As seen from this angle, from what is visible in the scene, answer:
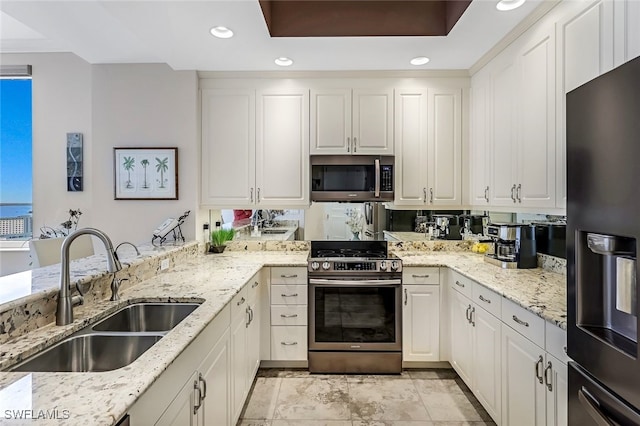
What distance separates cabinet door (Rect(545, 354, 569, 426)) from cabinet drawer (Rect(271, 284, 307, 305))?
185cm

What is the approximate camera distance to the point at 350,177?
338 centimetres

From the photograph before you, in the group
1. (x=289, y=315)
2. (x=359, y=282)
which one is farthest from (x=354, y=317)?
(x=289, y=315)

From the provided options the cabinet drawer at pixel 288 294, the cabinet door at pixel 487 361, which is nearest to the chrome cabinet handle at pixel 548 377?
the cabinet door at pixel 487 361

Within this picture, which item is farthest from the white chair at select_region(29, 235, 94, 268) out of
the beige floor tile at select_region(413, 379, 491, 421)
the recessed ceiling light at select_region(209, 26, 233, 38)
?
the beige floor tile at select_region(413, 379, 491, 421)

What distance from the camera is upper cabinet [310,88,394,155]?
133 inches

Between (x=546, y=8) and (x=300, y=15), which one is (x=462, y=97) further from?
(x=300, y=15)

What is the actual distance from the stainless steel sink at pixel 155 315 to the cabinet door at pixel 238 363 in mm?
318

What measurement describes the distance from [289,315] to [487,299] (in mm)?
1578

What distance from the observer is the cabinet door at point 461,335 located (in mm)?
2590

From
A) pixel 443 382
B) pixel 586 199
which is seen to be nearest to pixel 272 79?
pixel 586 199

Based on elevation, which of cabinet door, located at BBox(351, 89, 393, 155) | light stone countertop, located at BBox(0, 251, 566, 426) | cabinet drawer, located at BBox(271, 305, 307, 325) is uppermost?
cabinet door, located at BBox(351, 89, 393, 155)

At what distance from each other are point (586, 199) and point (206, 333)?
5.18ft

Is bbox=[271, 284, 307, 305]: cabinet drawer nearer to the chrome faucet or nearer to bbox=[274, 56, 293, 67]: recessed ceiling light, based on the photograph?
the chrome faucet

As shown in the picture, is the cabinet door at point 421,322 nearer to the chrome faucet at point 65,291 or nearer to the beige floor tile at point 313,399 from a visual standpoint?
the beige floor tile at point 313,399
